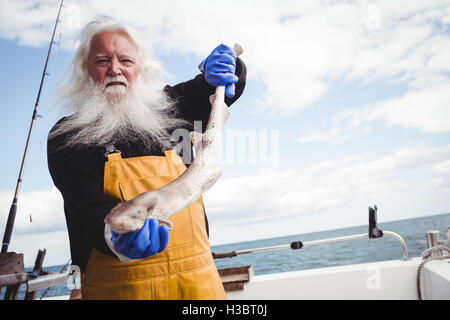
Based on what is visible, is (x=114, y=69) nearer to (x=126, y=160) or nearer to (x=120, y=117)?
(x=120, y=117)

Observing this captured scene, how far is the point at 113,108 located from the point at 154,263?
0.73 meters

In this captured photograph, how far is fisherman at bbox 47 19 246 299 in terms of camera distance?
3.49 ft

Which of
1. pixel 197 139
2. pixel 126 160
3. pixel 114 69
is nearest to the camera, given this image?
pixel 197 139

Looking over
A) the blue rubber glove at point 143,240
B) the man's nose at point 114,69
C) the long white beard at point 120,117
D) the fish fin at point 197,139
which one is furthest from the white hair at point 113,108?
the blue rubber glove at point 143,240

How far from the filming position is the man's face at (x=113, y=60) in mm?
1354

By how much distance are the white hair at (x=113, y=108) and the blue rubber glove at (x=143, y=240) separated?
53cm

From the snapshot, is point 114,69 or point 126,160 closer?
point 126,160

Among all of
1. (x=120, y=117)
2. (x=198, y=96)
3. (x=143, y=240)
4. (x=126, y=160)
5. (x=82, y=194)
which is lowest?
(x=143, y=240)

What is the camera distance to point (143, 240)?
2.52 feet

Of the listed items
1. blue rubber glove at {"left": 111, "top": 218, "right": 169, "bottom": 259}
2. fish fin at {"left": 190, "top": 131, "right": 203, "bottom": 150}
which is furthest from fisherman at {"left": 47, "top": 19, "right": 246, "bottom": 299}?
fish fin at {"left": 190, "top": 131, "right": 203, "bottom": 150}

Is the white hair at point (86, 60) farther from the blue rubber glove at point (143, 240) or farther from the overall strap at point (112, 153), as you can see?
the blue rubber glove at point (143, 240)

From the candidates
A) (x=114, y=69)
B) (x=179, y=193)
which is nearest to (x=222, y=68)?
(x=114, y=69)

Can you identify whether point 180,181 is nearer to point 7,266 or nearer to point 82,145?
point 82,145
